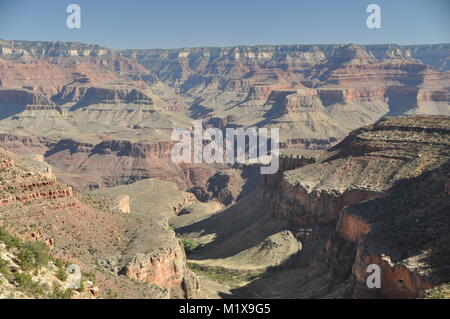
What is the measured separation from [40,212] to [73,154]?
13270cm

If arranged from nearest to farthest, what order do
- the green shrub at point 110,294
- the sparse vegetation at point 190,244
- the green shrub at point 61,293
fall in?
the green shrub at point 61,293 < the green shrub at point 110,294 < the sparse vegetation at point 190,244

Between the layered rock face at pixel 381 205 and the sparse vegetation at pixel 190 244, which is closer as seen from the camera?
the layered rock face at pixel 381 205

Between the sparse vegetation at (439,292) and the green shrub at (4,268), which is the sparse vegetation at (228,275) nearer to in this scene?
the sparse vegetation at (439,292)

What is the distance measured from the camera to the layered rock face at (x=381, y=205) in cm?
4197

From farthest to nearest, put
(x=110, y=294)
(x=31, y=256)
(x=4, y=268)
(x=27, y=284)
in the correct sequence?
(x=110, y=294)
(x=31, y=256)
(x=4, y=268)
(x=27, y=284)

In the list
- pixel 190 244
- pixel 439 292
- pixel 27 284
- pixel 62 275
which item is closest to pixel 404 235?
pixel 439 292

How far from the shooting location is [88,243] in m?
43.8

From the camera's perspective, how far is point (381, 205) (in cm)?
5450

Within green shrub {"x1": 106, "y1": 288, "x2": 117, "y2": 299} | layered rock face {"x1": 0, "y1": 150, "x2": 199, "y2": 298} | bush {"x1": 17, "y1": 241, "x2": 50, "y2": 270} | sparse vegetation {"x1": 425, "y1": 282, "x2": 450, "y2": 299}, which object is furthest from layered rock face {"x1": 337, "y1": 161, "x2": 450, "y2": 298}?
bush {"x1": 17, "y1": 241, "x2": 50, "y2": 270}

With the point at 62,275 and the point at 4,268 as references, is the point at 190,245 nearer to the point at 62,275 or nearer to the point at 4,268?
the point at 62,275

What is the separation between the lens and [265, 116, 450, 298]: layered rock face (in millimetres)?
41969

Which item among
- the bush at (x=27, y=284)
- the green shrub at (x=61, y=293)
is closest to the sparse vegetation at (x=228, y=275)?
the green shrub at (x=61, y=293)

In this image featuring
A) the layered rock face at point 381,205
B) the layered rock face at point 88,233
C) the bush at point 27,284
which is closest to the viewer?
the bush at point 27,284

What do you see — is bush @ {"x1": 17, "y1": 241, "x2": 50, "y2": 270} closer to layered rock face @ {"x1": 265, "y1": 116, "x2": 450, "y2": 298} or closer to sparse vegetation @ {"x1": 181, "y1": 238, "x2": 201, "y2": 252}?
layered rock face @ {"x1": 265, "y1": 116, "x2": 450, "y2": 298}
